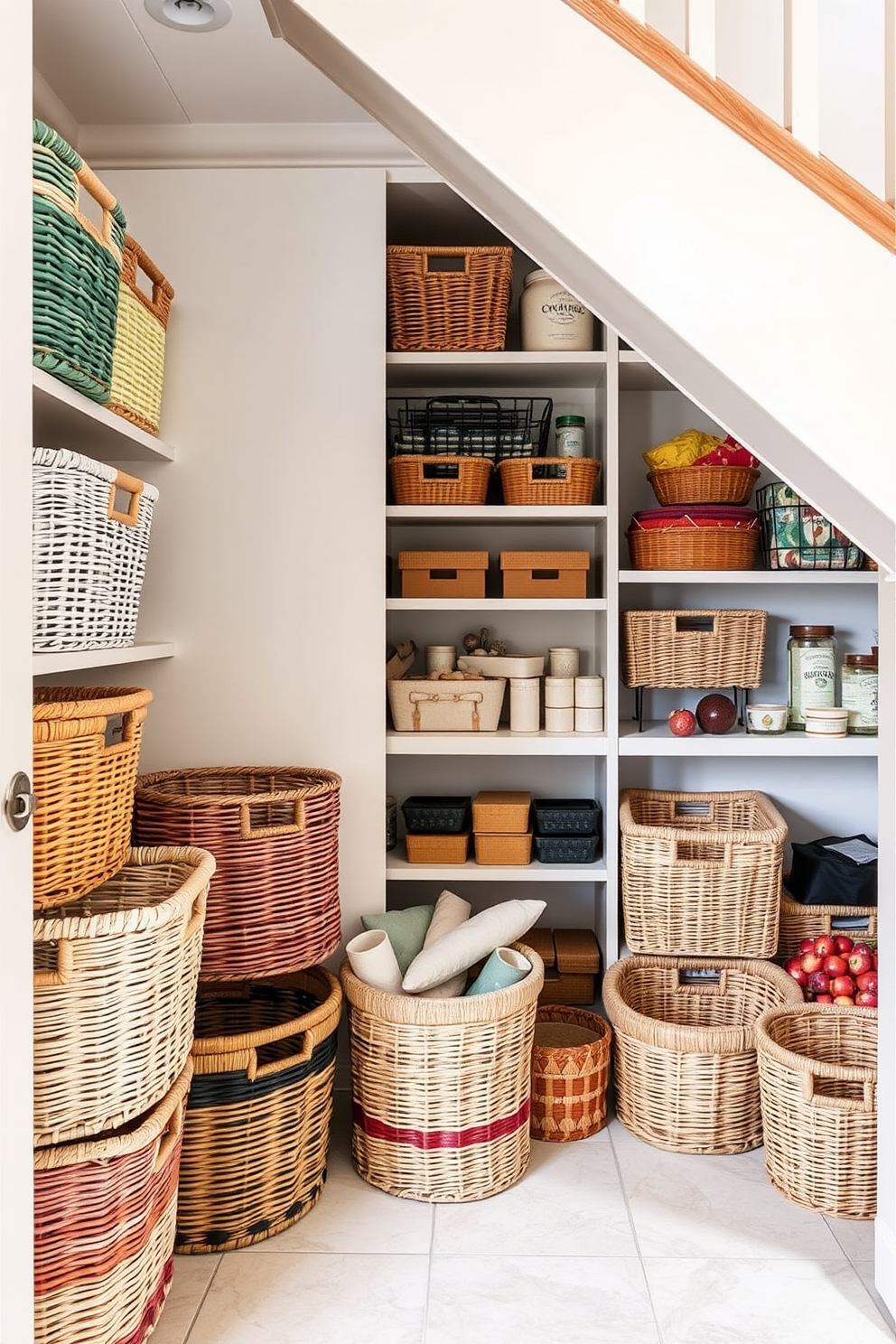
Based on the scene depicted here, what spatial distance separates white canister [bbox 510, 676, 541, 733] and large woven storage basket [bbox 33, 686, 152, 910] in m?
1.16

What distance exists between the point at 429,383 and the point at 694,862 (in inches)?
58.3

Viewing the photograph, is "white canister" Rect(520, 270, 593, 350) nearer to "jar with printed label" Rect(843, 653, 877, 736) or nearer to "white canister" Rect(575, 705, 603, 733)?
"white canister" Rect(575, 705, 603, 733)

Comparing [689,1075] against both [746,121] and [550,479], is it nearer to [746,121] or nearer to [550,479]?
[550,479]

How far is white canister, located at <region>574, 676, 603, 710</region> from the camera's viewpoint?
2707 millimetres

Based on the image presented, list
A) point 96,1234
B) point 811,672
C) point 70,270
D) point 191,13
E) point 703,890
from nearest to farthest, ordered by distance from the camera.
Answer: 1. point 96,1234
2. point 70,270
3. point 191,13
4. point 703,890
5. point 811,672

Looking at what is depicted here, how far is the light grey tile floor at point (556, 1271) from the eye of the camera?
177 centimetres

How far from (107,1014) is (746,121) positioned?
1639mm

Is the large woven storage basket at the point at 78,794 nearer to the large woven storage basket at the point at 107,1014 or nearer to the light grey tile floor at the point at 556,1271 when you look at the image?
the large woven storage basket at the point at 107,1014

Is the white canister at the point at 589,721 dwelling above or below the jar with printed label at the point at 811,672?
below

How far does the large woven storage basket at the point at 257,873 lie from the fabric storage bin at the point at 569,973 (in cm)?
79

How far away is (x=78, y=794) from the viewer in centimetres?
161

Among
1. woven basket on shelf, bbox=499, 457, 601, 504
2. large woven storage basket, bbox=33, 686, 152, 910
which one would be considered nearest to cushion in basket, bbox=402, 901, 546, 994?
large woven storage basket, bbox=33, 686, 152, 910

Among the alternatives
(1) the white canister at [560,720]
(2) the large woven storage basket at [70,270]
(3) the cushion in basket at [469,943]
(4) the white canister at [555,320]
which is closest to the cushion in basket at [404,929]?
(3) the cushion in basket at [469,943]

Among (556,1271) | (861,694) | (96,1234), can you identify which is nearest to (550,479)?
(861,694)
